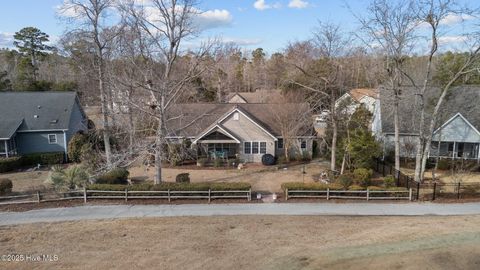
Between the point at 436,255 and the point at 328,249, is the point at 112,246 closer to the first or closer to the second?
the point at 328,249

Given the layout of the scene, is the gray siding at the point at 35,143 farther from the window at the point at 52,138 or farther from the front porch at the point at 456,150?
the front porch at the point at 456,150

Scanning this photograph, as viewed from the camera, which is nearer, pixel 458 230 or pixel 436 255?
pixel 436 255

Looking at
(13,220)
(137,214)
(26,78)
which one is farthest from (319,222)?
(26,78)

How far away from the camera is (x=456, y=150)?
31453 millimetres

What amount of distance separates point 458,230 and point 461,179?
34.6 ft

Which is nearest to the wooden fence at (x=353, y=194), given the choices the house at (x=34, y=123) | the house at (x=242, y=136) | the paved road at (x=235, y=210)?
the paved road at (x=235, y=210)

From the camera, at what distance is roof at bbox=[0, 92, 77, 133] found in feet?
109

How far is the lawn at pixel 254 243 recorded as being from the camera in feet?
42.8

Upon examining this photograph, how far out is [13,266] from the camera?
1291 cm

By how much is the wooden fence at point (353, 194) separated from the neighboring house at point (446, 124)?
10.5 m

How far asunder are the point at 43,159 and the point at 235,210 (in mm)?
21567

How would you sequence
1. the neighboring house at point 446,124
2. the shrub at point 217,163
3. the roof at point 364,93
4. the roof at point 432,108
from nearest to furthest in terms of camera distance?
the neighboring house at point 446,124, the shrub at point 217,163, the roof at point 432,108, the roof at point 364,93

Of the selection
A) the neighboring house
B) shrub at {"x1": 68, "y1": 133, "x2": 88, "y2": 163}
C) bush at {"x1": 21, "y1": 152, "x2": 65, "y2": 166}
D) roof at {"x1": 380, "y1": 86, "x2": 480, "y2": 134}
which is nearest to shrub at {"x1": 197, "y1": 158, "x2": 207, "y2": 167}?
shrub at {"x1": 68, "y1": 133, "x2": 88, "y2": 163}

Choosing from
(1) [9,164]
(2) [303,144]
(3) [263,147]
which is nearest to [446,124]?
(2) [303,144]
